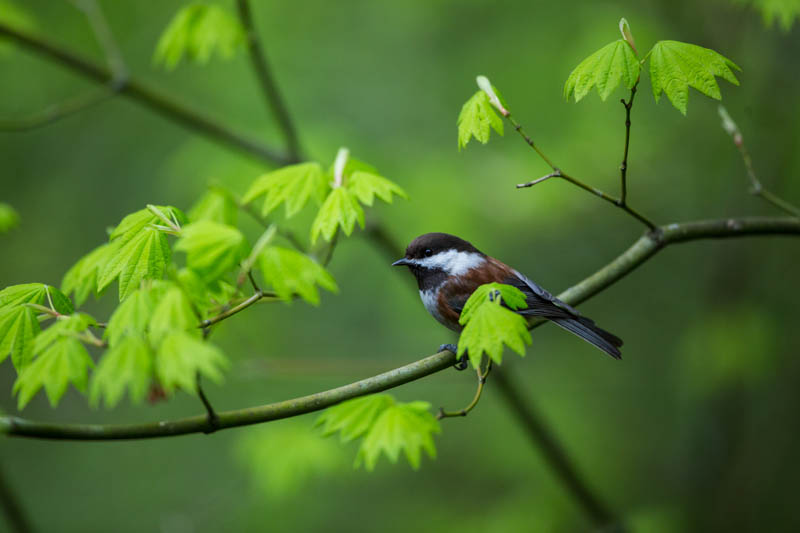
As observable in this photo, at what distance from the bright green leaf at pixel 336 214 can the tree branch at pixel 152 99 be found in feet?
6.99

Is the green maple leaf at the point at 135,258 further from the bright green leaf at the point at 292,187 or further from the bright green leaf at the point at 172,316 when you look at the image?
the bright green leaf at the point at 292,187

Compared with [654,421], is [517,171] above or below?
above

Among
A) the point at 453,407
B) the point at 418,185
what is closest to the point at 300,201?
the point at 418,185

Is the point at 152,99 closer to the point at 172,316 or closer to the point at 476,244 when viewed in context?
the point at 476,244

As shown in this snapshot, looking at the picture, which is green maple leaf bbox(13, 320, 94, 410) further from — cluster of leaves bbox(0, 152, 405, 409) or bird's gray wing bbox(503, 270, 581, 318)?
bird's gray wing bbox(503, 270, 581, 318)

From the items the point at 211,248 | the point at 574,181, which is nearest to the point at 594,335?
the point at 574,181

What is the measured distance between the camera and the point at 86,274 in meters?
2.04

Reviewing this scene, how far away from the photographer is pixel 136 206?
775 centimetres

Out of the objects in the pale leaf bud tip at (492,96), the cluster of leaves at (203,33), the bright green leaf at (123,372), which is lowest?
the bright green leaf at (123,372)

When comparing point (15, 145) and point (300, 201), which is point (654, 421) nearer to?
point (300, 201)

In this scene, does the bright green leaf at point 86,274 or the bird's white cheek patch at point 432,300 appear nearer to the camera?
the bright green leaf at point 86,274

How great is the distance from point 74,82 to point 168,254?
22.6 ft

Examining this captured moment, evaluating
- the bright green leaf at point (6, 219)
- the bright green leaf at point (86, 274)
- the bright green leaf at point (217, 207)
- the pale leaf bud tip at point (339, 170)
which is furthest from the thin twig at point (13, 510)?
the pale leaf bud tip at point (339, 170)

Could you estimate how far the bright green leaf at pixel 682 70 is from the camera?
6.24 feet
